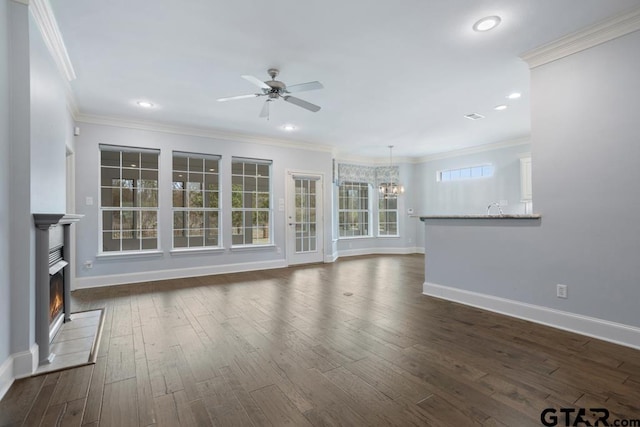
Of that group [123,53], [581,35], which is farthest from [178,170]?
[581,35]

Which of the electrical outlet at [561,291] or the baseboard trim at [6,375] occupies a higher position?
the electrical outlet at [561,291]

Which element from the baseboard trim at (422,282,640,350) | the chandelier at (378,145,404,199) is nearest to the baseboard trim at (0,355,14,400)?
the baseboard trim at (422,282,640,350)

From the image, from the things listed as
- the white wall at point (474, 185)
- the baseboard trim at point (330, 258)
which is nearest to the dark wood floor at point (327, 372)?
the baseboard trim at point (330, 258)

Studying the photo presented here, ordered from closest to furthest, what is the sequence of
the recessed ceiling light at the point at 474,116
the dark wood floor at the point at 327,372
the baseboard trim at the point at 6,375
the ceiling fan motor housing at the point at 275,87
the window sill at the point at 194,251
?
the dark wood floor at the point at 327,372
the baseboard trim at the point at 6,375
the ceiling fan motor housing at the point at 275,87
the recessed ceiling light at the point at 474,116
the window sill at the point at 194,251

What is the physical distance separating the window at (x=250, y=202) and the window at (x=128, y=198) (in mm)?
1403

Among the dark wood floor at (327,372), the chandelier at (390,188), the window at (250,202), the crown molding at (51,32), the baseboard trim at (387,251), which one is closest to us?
the dark wood floor at (327,372)

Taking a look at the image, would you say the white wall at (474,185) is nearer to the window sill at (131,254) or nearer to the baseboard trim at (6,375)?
the window sill at (131,254)

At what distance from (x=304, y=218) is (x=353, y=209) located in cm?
222

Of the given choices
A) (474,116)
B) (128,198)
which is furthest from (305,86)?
(128,198)

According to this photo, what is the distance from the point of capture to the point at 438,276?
4051 mm

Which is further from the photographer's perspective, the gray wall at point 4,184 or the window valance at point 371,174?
the window valance at point 371,174

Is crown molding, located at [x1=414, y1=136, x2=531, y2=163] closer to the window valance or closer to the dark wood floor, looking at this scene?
the window valance

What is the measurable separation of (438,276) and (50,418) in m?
3.91

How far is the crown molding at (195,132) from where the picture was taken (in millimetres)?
4895
